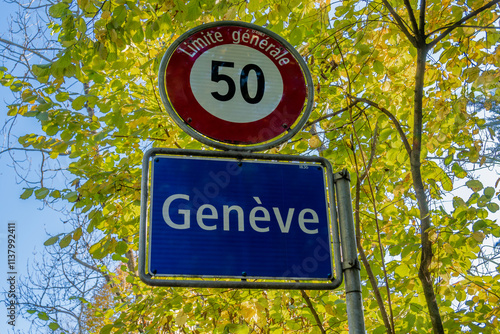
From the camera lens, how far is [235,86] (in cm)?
158

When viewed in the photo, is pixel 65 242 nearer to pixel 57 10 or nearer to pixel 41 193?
pixel 41 193

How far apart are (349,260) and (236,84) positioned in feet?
2.06

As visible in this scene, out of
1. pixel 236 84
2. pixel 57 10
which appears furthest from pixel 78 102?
pixel 236 84

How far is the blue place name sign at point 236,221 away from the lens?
1.31 m

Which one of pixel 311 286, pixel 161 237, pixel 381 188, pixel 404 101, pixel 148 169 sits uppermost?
pixel 404 101

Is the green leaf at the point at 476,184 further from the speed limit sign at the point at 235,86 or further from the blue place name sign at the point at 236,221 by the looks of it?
the blue place name sign at the point at 236,221

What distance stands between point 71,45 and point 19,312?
8.77 meters

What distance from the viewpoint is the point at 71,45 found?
3043mm

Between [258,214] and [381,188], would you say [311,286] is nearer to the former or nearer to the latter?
[258,214]

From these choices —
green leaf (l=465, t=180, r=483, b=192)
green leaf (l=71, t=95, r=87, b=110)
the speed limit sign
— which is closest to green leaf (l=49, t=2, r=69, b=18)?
green leaf (l=71, t=95, r=87, b=110)

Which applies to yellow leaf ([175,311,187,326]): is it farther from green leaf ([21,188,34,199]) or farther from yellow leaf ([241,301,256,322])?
green leaf ([21,188,34,199])

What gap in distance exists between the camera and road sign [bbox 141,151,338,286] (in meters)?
1.31

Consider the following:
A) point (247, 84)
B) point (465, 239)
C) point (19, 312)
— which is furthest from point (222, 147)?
point (19, 312)

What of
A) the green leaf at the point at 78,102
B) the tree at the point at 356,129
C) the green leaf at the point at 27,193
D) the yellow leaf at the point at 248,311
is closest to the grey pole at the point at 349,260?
the tree at the point at 356,129
